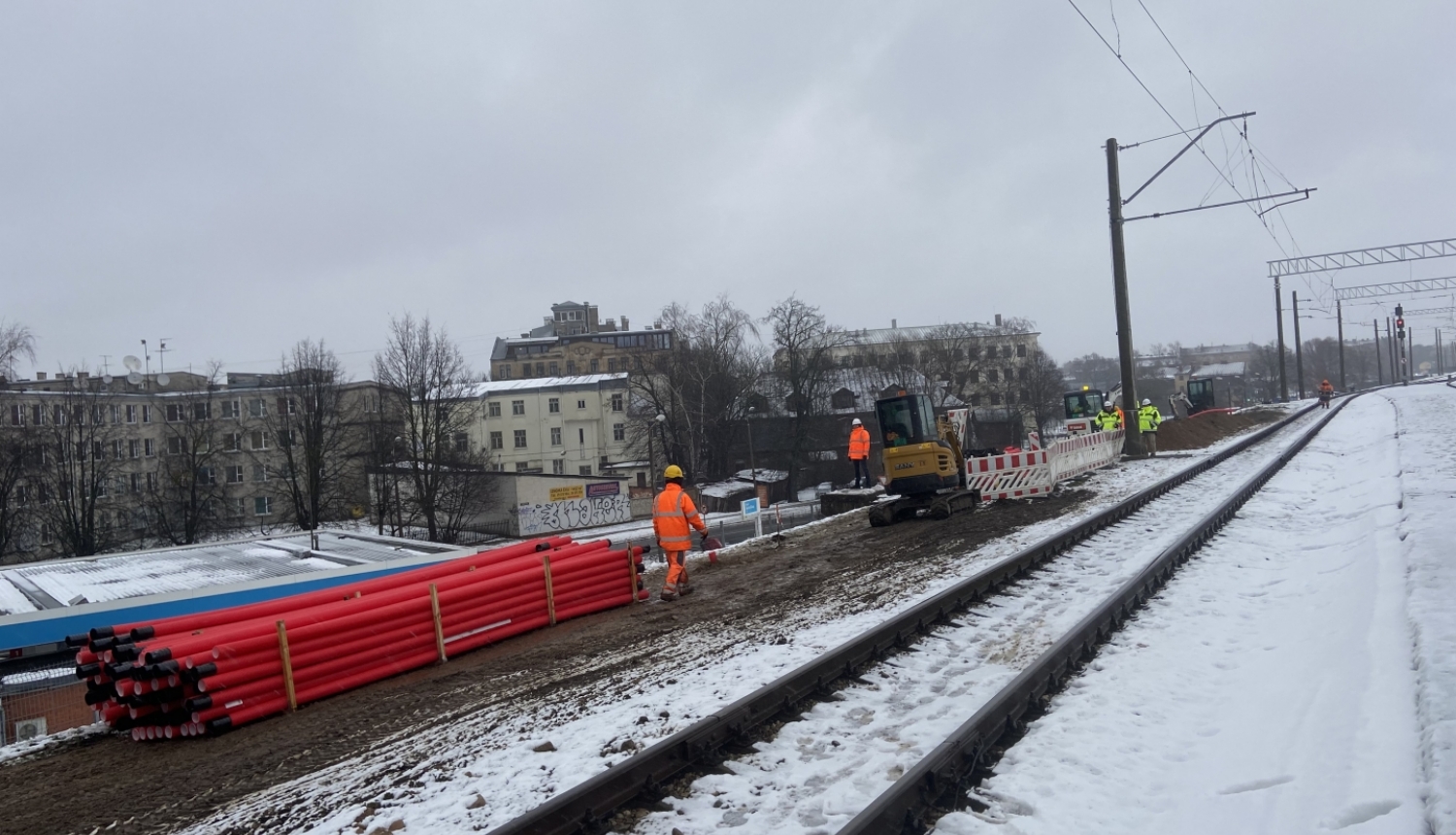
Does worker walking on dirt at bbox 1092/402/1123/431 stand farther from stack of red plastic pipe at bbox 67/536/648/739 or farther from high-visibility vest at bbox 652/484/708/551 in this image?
stack of red plastic pipe at bbox 67/536/648/739

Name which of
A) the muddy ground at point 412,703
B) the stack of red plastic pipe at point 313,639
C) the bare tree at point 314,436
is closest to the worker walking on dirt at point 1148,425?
the muddy ground at point 412,703

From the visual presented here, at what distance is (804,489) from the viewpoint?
212ft

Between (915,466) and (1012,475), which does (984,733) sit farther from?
(1012,475)

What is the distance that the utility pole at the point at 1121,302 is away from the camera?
26.2m

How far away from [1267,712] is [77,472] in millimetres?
63237

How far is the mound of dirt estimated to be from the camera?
115 ft

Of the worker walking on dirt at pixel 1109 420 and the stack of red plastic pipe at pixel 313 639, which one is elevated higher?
the worker walking on dirt at pixel 1109 420

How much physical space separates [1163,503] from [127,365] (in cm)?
5954

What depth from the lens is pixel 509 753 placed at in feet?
20.3

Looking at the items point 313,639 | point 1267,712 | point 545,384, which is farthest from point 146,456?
point 1267,712

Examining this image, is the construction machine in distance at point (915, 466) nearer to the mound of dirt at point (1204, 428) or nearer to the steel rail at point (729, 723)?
the steel rail at point (729, 723)

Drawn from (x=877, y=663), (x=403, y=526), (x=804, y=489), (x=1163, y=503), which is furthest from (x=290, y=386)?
(x=877, y=663)

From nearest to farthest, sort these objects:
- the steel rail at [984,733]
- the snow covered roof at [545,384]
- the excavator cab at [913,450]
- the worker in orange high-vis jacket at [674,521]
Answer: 1. the steel rail at [984,733]
2. the worker in orange high-vis jacket at [674,521]
3. the excavator cab at [913,450]
4. the snow covered roof at [545,384]

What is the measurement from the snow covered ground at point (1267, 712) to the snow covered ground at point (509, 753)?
40.7 inches
